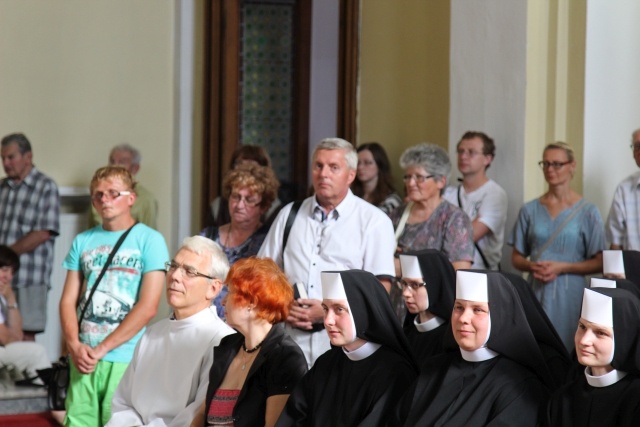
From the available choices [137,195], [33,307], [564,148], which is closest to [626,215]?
[564,148]

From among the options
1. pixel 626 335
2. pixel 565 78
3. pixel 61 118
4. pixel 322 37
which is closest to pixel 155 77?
pixel 61 118

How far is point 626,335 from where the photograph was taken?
4.18m

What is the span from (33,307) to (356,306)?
5.57 m

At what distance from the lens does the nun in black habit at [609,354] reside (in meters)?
4.18

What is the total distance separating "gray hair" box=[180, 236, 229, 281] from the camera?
18.6 ft

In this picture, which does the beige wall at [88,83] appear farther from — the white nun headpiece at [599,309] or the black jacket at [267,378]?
the white nun headpiece at [599,309]

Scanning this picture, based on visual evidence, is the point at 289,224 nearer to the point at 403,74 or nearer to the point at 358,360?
the point at 358,360

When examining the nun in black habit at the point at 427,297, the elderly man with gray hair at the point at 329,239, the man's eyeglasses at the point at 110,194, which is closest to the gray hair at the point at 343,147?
the elderly man with gray hair at the point at 329,239

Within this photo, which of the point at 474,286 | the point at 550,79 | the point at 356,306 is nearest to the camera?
the point at 474,286

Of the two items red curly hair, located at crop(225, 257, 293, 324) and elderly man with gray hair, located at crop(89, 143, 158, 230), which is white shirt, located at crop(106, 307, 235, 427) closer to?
red curly hair, located at crop(225, 257, 293, 324)

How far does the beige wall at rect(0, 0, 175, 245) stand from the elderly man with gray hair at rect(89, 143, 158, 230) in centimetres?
74

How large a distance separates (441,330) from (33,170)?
5374mm

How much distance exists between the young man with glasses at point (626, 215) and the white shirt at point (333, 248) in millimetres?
1760

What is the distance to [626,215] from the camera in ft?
Result: 24.0
